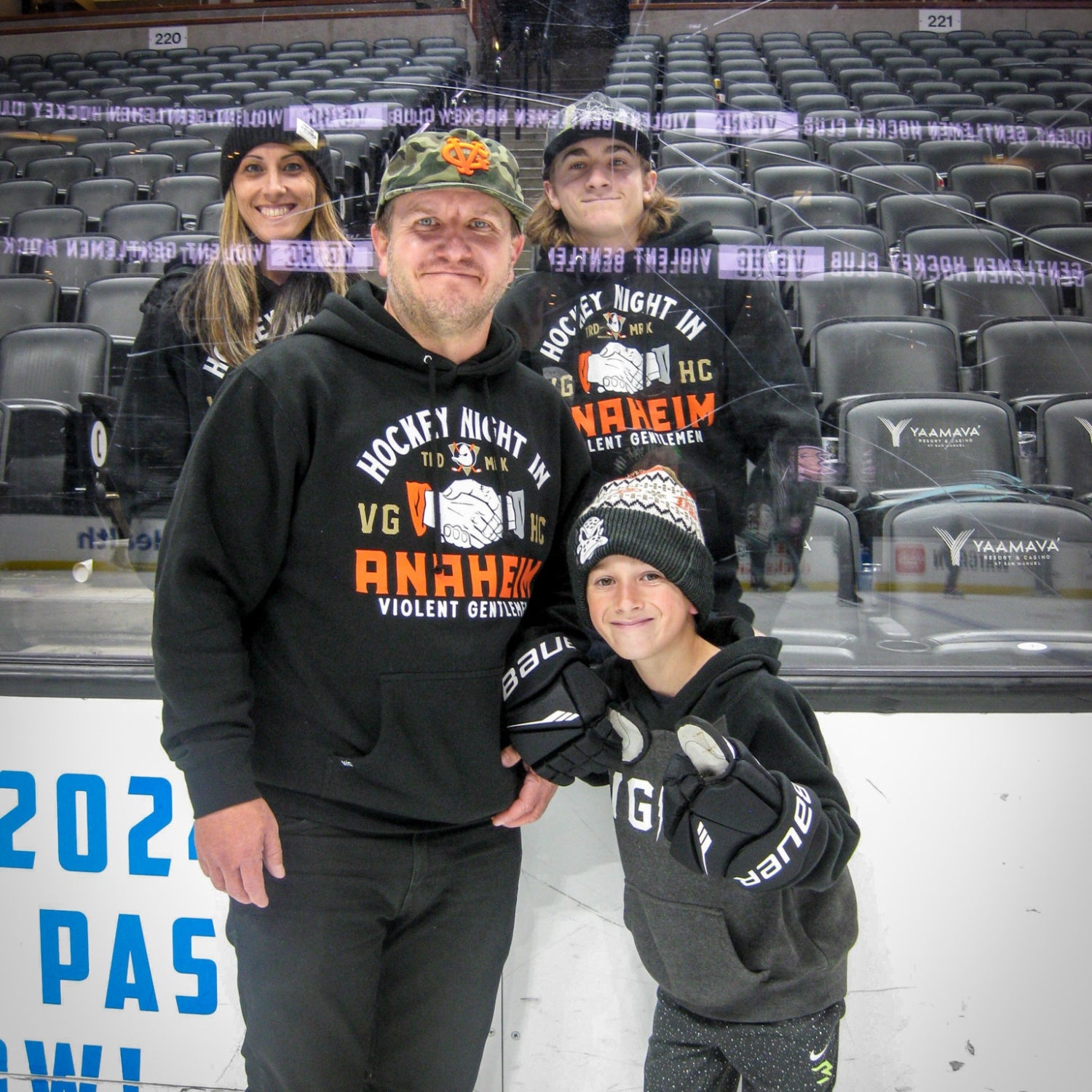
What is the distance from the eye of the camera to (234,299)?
5.64 ft

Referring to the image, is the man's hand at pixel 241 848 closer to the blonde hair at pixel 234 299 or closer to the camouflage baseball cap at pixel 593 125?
the blonde hair at pixel 234 299

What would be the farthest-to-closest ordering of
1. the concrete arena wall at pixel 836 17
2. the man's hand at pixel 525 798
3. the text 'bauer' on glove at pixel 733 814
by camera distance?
the concrete arena wall at pixel 836 17, the man's hand at pixel 525 798, the text 'bauer' on glove at pixel 733 814

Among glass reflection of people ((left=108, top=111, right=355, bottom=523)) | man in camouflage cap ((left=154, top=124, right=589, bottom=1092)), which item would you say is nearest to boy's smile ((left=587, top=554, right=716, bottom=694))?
man in camouflage cap ((left=154, top=124, right=589, bottom=1092))

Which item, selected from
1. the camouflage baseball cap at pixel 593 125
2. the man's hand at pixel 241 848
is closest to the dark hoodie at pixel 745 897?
the man's hand at pixel 241 848

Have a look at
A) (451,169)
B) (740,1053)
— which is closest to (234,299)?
(451,169)

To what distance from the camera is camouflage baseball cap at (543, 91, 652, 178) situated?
164 cm

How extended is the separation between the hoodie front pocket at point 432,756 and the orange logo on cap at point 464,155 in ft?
2.31

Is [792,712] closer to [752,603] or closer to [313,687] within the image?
[752,603]

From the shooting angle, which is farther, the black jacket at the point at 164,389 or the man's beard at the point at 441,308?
the black jacket at the point at 164,389

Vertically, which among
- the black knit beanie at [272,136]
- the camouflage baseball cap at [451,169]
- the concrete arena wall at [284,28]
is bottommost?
the camouflage baseball cap at [451,169]

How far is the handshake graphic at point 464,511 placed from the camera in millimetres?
1348

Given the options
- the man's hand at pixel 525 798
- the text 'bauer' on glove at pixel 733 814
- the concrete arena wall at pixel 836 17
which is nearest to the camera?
the text 'bauer' on glove at pixel 733 814

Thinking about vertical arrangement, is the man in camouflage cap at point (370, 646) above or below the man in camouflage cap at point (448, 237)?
below

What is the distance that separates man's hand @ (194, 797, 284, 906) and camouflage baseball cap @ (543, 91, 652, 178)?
3.71 feet
